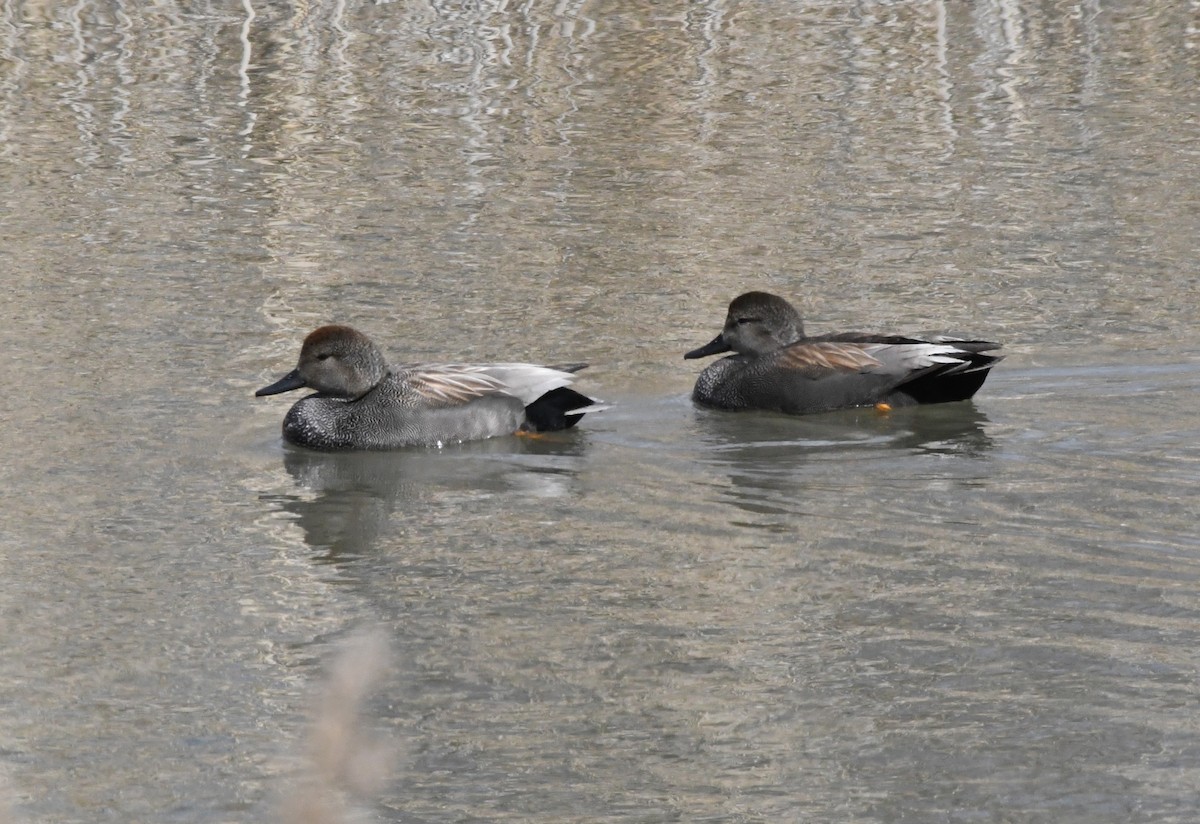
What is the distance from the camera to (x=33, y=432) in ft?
31.9

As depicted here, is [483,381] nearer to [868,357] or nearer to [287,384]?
[287,384]

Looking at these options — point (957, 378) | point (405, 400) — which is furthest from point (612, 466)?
point (957, 378)

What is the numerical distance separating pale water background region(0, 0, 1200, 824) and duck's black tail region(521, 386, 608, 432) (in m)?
0.12

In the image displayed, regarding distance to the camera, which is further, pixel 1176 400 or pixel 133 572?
pixel 1176 400

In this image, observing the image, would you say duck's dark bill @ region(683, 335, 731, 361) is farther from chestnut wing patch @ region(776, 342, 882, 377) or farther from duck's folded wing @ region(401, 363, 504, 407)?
duck's folded wing @ region(401, 363, 504, 407)

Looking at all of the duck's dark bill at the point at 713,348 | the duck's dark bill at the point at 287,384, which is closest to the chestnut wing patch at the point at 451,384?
the duck's dark bill at the point at 287,384

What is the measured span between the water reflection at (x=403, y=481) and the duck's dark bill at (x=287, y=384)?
0.95 ft

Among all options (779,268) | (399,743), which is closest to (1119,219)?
(779,268)

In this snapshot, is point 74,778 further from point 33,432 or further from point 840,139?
point 840,139

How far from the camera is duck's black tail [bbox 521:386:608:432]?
995 centimetres

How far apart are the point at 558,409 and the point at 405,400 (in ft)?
2.41

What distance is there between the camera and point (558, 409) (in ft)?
32.9

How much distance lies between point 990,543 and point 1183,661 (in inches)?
56.4

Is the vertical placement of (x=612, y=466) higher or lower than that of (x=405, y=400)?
lower
